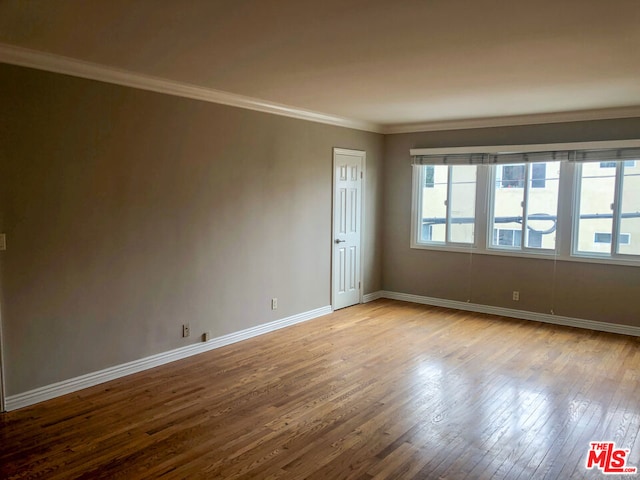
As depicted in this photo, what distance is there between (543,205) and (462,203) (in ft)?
3.33

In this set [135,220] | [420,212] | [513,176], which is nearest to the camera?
[135,220]

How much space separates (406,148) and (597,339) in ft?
11.1

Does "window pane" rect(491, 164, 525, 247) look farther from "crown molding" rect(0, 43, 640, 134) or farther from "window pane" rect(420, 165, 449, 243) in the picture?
"window pane" rect(420, 165, 449, 243)

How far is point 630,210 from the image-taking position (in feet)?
17.2

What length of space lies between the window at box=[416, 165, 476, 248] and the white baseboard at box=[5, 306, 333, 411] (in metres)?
2.39

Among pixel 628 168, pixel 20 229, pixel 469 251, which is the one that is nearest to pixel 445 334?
pixel 469 251

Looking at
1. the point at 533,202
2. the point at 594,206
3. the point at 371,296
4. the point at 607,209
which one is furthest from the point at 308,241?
the point at 607,209

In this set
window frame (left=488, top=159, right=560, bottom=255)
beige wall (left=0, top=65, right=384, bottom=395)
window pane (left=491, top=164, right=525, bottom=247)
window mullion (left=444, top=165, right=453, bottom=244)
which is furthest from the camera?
window mullion (left=444, top=165, right=453, bottom=244)

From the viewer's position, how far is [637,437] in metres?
3.04

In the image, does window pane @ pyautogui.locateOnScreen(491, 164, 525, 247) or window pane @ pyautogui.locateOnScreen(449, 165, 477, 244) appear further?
window pane @ pyautogui.locateOnScreen(449, 165, 477, 244)

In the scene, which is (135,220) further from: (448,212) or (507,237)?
(507,237)

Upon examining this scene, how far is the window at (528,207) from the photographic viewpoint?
572 cm

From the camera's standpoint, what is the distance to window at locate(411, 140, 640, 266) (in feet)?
17.3

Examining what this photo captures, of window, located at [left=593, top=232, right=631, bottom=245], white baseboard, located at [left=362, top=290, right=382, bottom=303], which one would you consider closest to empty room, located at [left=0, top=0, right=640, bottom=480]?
Answer: window, located at [left=593, top=232, right=631, bottom=245]
